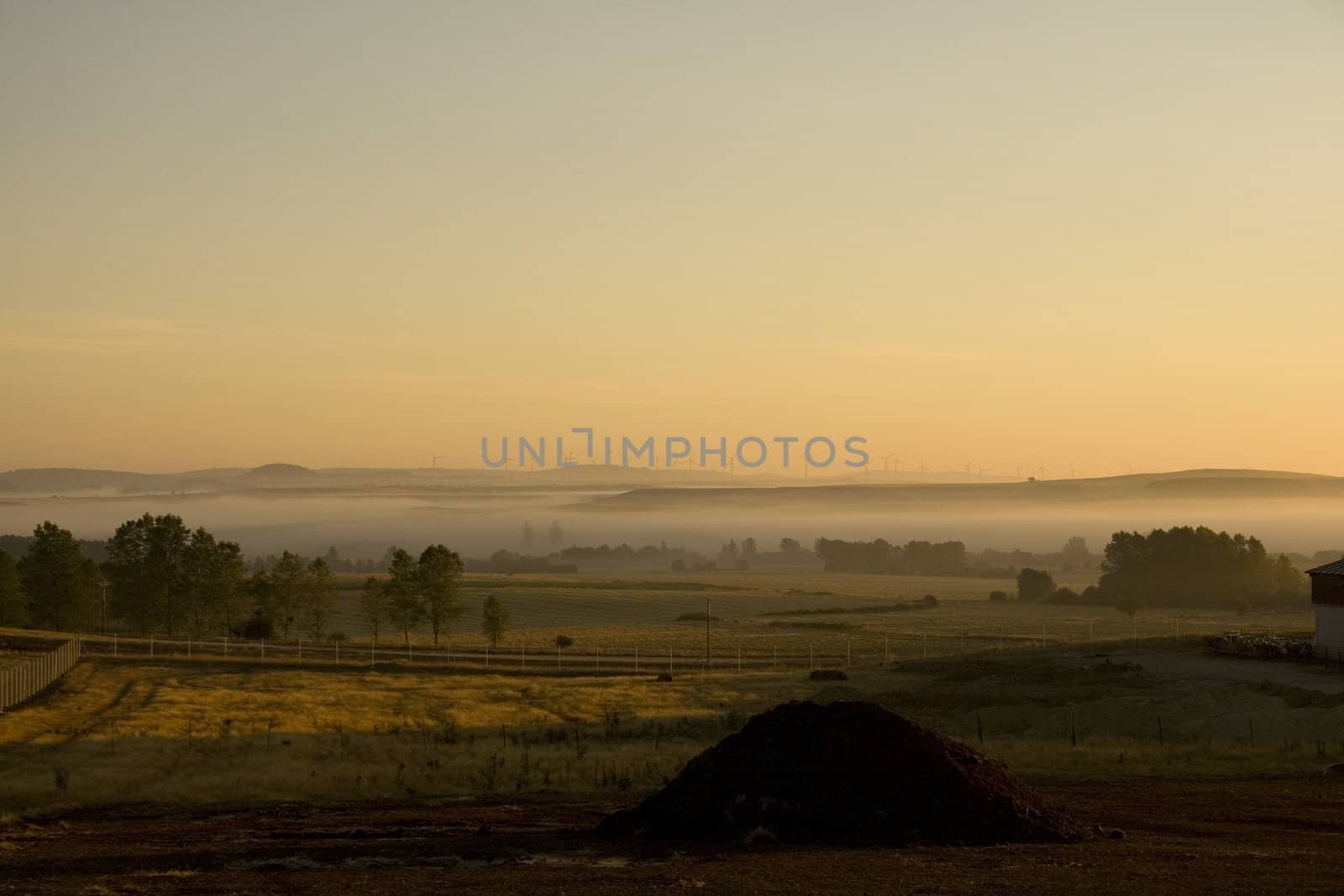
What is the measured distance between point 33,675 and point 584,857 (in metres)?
47.6

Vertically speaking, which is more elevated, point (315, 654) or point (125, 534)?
point (125, 534)

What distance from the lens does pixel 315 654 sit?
8744cm

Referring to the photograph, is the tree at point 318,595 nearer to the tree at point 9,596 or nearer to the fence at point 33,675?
the tree at point 9,596

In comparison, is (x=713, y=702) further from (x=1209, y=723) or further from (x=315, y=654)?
(x=315, y=654)

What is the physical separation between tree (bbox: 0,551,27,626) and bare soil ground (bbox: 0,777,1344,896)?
8339cm

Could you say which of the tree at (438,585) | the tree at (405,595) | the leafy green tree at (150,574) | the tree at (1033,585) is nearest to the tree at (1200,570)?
the tree at (1033,585)

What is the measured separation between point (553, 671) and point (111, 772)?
45.4 metres

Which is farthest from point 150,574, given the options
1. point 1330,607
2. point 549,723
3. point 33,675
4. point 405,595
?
point 1330,607

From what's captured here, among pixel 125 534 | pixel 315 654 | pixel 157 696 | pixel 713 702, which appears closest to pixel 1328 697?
pixel 713 702

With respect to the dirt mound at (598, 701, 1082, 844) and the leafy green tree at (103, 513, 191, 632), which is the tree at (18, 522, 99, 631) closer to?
the leafy green tree at (103, 513, 191, 632)

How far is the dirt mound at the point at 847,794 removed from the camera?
23.7 m

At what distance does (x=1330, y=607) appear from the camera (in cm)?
6750

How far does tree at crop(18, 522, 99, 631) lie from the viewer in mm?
107562

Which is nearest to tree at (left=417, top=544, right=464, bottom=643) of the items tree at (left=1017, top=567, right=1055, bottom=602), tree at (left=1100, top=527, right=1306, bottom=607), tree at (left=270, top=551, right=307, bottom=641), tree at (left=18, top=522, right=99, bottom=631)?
tree at (left=270, top=551, right=307, bottom=641)
